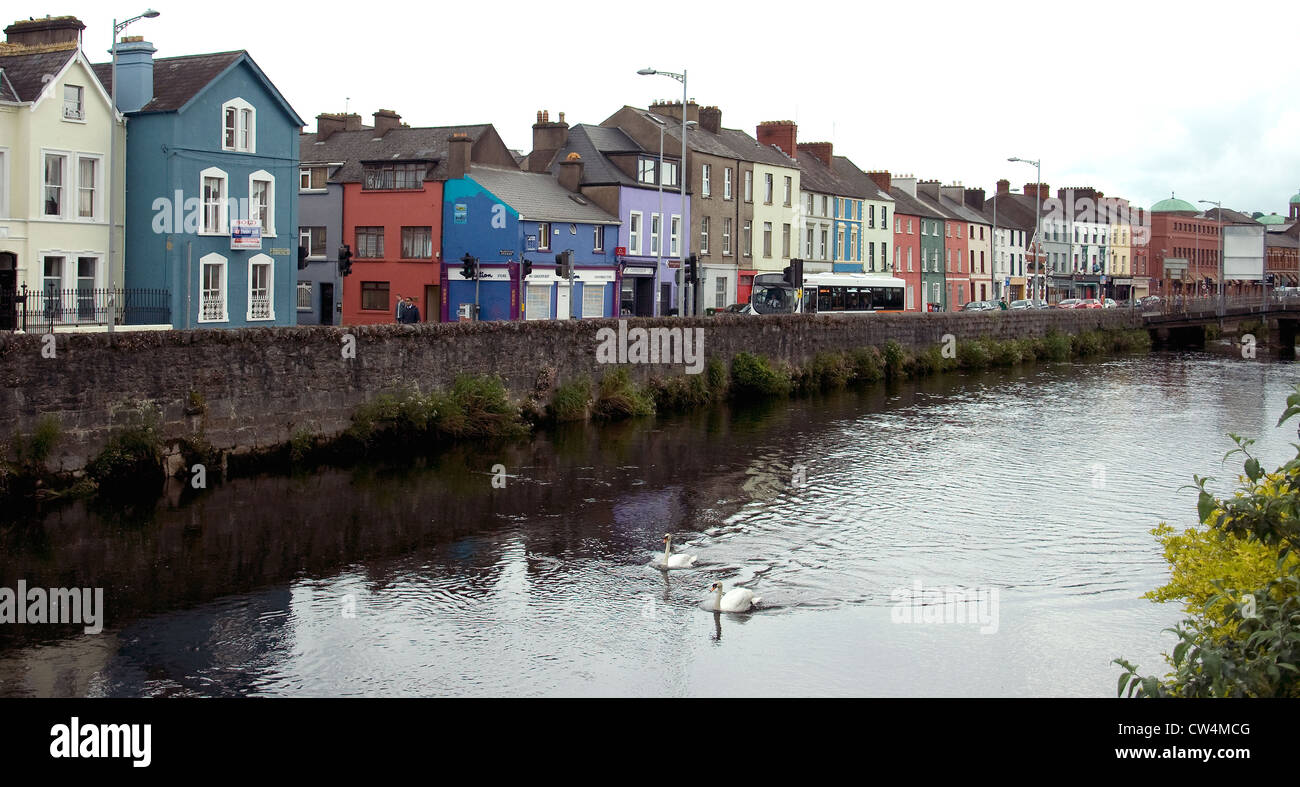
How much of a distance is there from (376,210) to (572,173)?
9.25 m

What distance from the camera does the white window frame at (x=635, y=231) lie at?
184 feet

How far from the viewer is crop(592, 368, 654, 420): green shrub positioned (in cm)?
3256

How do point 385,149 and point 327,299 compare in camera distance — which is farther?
point 385,149

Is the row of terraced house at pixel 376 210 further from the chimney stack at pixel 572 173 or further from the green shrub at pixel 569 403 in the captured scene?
the green shrub at pixel 569 403

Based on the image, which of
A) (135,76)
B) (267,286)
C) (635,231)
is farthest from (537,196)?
(135,76)

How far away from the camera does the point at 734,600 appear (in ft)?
49.1

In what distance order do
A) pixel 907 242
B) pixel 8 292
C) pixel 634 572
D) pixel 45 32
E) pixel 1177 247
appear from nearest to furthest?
pixel 634 572, pixel 8 292, pixel 45 32, pixel 907 242, pixel 1177 247

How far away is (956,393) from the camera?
41.6 m

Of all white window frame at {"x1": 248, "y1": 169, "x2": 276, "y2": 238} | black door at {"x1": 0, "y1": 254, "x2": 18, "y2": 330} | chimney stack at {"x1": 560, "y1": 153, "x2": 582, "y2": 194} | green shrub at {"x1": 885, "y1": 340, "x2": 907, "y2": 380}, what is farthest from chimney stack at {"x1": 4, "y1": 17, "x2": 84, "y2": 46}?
green shrub at {"x1": 885, "y1": 340, "x2": 907, "y2": 380}

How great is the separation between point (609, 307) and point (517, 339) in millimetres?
24464

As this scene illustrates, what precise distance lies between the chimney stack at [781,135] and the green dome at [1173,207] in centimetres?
6846

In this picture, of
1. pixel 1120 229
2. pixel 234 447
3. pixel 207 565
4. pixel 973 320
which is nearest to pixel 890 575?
pixel 207 565

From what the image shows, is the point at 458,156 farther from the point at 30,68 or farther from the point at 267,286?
the point at 30,68
